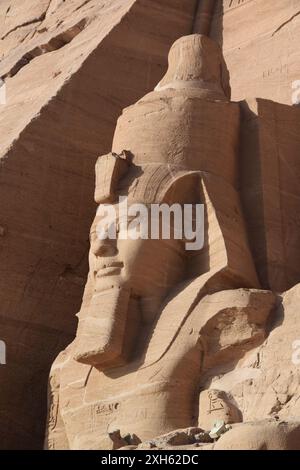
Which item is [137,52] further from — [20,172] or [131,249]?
[131,249]

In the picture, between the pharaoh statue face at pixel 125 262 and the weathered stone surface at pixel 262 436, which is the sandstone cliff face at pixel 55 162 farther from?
the weathered stone surface at pixel 262 436

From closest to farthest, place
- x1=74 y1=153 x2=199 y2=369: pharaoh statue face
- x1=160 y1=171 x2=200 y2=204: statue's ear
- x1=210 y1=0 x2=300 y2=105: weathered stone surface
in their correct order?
x1=74 y1=153 x2=199 y2=369: pharaoh statue face < x1=160 y1=171 x2=200 y2=204: statue's ear < x1=210 y1=0 x2=300 y2=105: weathered stone surface

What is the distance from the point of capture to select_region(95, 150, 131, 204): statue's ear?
8672 millimetres

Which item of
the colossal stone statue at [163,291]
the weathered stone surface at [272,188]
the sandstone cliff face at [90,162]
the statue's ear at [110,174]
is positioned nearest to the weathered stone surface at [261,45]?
the sandstone cliff face at [90,162]

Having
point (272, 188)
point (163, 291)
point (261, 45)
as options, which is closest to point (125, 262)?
point (163, 291)

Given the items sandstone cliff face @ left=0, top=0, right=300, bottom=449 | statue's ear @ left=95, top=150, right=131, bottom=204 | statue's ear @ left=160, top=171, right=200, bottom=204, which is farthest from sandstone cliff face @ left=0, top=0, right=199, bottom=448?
statue's ear @ left=160, top=171, right=200, bottom=204

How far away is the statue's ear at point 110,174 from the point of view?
8.67 m

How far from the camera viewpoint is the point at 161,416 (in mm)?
7809

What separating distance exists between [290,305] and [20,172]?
107 inches

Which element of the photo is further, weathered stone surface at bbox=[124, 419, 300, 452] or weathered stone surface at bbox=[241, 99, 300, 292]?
weathered stone surface at bbox=[241, 99, 300, 292]

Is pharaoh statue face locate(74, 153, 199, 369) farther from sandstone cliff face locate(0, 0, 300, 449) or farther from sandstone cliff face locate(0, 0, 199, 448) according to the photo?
sandstone cliff face locate(0, 0, 199, 448)

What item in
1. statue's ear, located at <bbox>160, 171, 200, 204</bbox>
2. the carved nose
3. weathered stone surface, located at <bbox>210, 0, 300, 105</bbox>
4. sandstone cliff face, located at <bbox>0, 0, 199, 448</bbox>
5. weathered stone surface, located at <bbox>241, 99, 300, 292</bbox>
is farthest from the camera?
weathered stone surface, located at <bbox>210, 0, 300, 105</bbox>

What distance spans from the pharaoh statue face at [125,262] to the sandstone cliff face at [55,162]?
2.80 ft

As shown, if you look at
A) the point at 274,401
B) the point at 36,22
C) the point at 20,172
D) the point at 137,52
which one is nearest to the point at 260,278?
the point at 274,401
